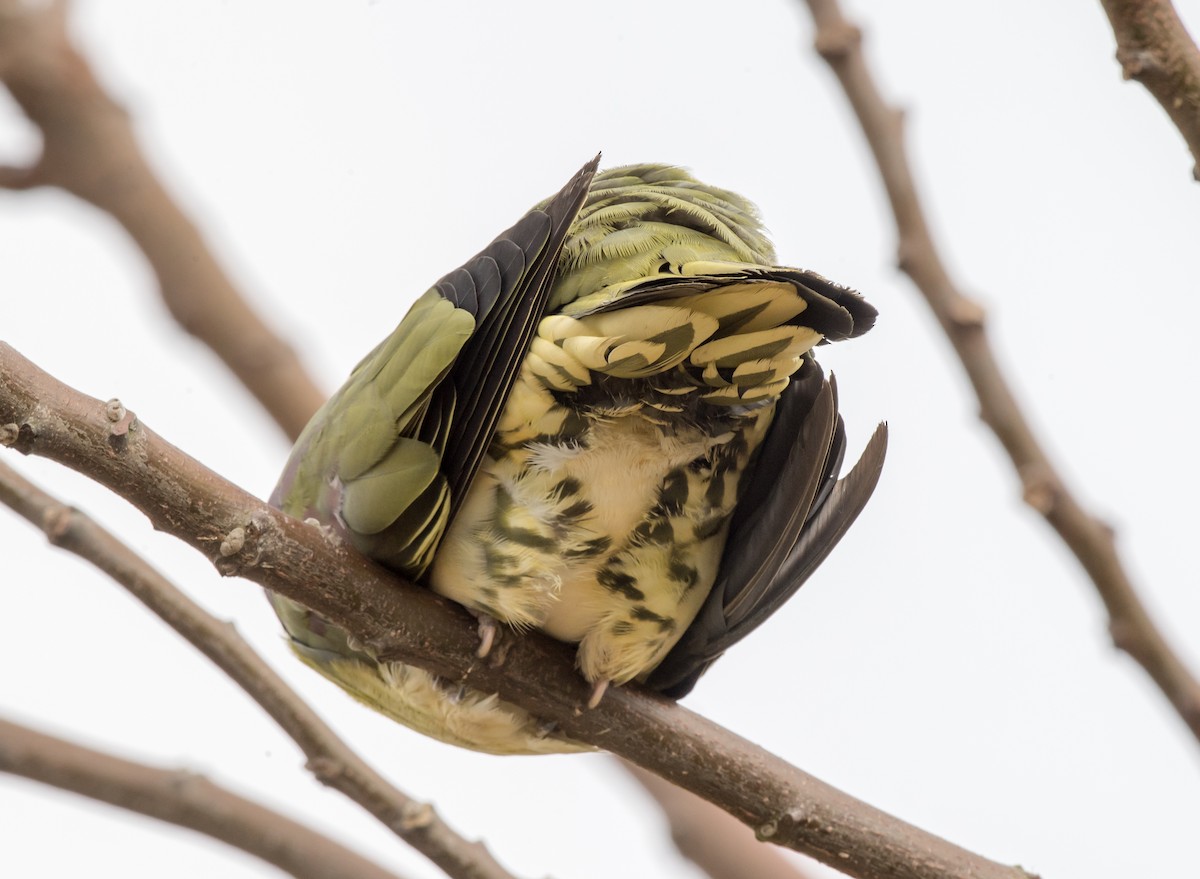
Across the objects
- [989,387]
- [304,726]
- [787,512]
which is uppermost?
[989,387]

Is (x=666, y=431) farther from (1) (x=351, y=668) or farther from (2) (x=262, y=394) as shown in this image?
(2) (x=262, y=394)

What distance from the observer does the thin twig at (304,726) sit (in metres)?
1.74

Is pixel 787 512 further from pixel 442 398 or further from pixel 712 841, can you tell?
pixel 712 841

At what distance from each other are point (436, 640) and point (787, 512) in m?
0.59

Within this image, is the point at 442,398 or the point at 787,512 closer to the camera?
the point at 442,398

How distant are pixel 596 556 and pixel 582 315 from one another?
45 cm

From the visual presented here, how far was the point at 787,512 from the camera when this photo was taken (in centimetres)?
197

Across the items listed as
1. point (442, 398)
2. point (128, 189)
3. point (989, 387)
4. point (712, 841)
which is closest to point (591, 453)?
point (442, 398)

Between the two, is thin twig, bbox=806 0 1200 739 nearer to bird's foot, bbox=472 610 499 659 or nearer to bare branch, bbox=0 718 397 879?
bird's foot, bbox=472 610 499 659

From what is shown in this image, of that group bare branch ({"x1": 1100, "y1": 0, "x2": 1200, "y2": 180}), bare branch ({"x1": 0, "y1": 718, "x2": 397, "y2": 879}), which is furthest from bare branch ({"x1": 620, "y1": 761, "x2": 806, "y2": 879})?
bare branch ({"x1": 1100, "y1": 0, "x2": 1200, "y2": 180})

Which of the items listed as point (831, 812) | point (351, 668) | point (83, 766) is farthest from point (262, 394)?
point (831, 812)

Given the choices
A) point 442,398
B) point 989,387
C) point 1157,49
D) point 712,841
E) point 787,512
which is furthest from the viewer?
point 712,841

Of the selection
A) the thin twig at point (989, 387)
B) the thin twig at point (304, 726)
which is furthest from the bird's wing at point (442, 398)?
the thin twig at point (989, 387)

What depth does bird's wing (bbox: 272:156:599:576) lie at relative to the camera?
1774mm
